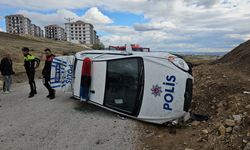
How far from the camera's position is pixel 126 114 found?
25.5ft

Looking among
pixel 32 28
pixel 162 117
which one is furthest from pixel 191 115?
pixel 32 28

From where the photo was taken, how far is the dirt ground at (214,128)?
580 cm

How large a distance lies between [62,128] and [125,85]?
184 cm

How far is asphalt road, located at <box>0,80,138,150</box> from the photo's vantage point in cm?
592

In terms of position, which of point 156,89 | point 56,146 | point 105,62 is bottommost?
point 56,146

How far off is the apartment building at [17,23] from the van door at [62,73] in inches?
6030

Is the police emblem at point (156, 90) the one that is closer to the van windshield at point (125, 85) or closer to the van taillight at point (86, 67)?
the van windshield at point (125, 85)

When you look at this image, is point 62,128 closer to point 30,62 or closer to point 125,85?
point 125,85

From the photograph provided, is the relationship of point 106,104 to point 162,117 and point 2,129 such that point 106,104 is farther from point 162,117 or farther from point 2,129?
point 2,129

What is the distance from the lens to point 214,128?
647cm

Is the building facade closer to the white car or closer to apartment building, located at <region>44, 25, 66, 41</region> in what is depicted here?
apartment building, located at <region>44, 25, 66, 41</region>

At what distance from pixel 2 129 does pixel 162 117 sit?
3.51 meters

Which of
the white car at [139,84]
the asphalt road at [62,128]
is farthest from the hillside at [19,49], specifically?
the white car at [139,84]

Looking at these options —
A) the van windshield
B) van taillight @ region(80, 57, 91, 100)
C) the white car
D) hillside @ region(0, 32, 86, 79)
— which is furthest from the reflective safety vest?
hillside @ region(0, 32, 86, 79)
